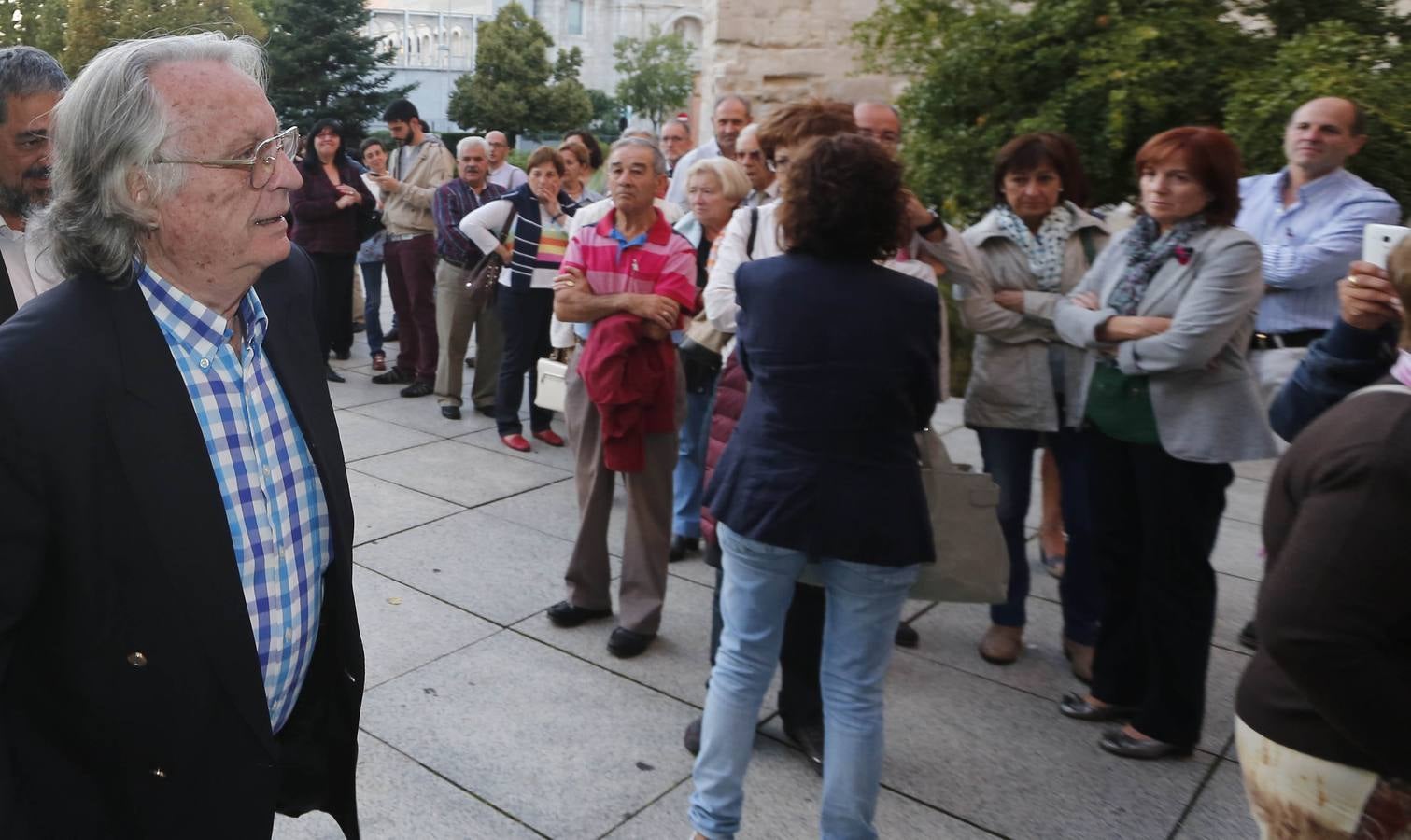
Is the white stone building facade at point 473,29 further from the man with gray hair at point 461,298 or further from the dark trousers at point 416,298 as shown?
the man with gray hair at point 461,298

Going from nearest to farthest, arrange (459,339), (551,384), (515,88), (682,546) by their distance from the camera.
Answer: (682,546), (551,384), (459,339), (515,88)

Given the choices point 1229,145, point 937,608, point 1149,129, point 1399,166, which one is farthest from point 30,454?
point 1149,129

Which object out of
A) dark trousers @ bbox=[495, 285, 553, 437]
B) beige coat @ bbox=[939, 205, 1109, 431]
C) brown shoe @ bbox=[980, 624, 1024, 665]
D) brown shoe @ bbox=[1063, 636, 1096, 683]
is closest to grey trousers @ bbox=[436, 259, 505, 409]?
dark trousers @ bbox=[495, 285, 553, 437]

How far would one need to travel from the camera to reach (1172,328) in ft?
10.8

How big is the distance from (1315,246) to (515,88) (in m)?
54.7

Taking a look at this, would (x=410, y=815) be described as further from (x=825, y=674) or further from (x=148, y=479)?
(x=148, y=479)

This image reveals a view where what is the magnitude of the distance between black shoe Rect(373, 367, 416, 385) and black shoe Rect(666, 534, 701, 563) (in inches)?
169

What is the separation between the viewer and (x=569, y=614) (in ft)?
14.5

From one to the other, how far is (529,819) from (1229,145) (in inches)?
118

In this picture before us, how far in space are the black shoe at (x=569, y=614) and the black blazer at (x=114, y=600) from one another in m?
2.64

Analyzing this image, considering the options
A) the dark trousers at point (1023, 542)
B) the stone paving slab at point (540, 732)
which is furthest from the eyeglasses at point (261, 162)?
the dark trousers at point (1023, 542)

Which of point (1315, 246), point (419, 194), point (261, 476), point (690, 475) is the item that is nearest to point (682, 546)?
point (690, 475)

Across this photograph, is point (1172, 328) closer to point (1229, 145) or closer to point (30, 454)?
point (1229, 145)

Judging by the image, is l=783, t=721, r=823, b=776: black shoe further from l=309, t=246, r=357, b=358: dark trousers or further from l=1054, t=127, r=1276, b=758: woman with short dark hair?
l=309, t=246, r=357, b=358: dark trousers
